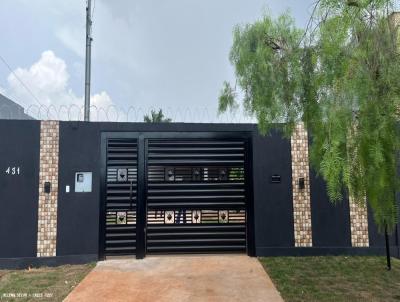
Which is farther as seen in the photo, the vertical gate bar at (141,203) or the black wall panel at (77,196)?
the vertical gate bar at (141,203)

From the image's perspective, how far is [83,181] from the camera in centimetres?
546

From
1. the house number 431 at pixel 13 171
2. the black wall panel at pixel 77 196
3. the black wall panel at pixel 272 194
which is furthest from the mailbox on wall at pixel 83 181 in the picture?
the black wall panel at pixel 272 194

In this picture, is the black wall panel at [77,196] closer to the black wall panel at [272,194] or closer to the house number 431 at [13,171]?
the house number 431 at [13,171]

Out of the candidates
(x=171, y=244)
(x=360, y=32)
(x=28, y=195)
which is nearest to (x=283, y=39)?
(x=360, y=32)

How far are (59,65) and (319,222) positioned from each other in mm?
11265

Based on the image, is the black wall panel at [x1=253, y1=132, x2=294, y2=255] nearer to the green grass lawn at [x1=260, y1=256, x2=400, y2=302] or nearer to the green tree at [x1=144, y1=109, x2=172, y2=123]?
the green grass lawn at [x1=260, y1=256, x2=400, y2=302]

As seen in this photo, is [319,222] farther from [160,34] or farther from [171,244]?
[160,34]

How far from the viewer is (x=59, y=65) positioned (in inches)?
469

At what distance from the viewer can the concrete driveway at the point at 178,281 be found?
12.7ft

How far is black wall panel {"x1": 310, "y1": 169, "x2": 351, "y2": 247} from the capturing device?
5.68m

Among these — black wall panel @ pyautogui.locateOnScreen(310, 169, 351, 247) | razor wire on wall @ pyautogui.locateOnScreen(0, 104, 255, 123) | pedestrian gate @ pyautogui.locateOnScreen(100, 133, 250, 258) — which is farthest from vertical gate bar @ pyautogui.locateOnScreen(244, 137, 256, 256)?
black wall panel @ pyautogui.locateOnScreen(310, 169, 351, 247)

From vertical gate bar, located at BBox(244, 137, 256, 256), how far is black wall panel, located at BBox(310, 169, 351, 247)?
1.19 m

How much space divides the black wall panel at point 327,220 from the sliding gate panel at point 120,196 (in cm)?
347

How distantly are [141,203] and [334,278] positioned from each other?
3.49m
